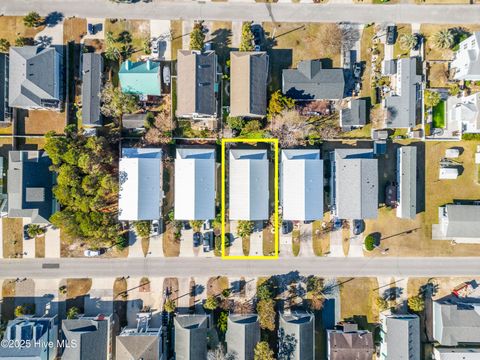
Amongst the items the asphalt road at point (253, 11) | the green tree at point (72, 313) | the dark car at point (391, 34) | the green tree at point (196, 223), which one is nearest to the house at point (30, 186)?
the green tree at point (72, 313)

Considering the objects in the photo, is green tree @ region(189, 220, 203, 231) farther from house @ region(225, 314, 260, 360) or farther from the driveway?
the driveway

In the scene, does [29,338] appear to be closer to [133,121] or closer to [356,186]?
[133,121]

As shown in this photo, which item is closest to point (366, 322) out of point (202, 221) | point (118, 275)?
point (202, 221)

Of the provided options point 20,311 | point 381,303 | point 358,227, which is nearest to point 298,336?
point 381,303

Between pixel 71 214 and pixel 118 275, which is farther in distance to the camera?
pixel 118 275

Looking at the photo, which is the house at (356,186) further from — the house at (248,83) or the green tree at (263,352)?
the green tree at (263,352)

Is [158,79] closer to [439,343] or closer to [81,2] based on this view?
[81,2]
